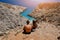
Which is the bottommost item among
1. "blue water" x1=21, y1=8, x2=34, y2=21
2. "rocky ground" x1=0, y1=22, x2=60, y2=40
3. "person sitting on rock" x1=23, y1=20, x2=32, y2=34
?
"rocky ground" x1=0, y1=22, x2=60, y2=40

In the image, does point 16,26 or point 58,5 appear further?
point 58,5

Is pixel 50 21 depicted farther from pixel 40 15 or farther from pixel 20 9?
pixel 20 9

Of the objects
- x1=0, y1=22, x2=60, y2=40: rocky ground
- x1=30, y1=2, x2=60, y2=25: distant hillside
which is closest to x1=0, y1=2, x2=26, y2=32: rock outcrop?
x1=0, y1=22, x2=60, y2=40: rocky ground

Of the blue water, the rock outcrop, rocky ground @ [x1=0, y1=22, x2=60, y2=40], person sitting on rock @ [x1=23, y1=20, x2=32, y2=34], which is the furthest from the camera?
the blue water

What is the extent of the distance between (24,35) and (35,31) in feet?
1.40

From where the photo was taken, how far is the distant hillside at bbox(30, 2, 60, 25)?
19.4 feet

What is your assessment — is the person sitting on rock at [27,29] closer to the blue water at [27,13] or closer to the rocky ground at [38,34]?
the rocky ground at [38,34]

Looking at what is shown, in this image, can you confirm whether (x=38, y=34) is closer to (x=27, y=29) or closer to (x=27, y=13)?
(x=27, y=29)

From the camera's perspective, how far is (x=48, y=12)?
259 inches

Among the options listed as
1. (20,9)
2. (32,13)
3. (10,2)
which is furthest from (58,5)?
(10,2)

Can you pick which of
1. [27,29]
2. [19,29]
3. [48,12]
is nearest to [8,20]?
[19,29]

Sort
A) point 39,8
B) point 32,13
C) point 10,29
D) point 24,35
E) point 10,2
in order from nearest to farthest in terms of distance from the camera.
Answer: point 24,35
point 10,29
point 32,13
point 39,8
point 10,2

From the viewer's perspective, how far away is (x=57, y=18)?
5.89 meters

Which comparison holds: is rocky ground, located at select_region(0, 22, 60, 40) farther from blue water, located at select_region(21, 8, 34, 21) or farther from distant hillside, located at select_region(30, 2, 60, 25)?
blue water, located at select_region(21, 8, 34, 21)
